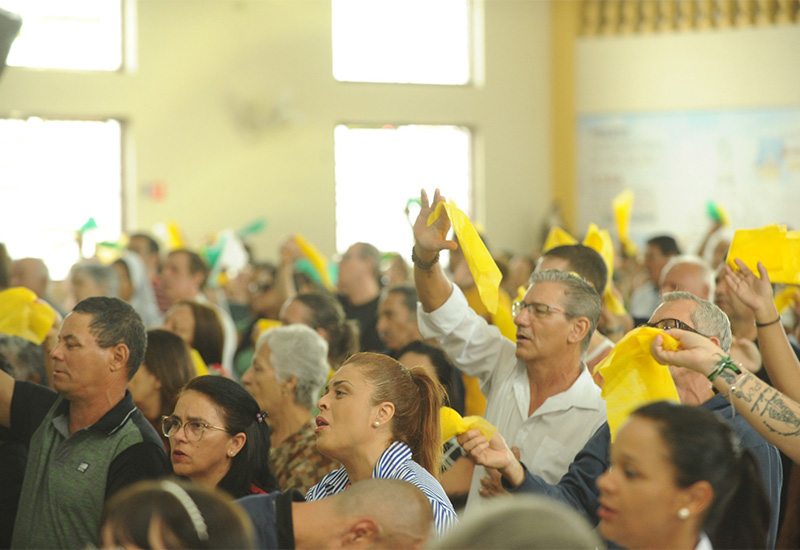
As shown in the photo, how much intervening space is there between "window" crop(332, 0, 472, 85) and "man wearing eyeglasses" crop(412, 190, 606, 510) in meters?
8.24

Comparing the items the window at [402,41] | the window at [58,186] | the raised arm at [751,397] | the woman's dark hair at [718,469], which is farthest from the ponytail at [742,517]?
the window at [402,41]

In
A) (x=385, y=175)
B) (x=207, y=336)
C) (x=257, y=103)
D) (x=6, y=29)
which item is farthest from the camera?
(x=385, y=175)

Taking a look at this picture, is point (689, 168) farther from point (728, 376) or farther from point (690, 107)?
point (728, 376)

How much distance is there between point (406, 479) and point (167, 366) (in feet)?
4.35

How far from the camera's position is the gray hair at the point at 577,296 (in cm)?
285

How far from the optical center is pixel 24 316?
11.8ft

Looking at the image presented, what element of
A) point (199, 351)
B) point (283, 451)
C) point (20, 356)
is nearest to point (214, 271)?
point (199, 351)

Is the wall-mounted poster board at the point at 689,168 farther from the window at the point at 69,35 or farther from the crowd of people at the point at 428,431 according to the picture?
the crowd of people at the point at 428,431

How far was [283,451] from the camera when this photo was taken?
3217 millimetres

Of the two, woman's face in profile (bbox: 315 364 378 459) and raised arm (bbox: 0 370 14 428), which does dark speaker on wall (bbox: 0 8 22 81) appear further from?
woman's face in profile (bbox: 315 364 378 459)

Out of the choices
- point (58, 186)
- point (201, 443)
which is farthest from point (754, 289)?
point (58, 186)

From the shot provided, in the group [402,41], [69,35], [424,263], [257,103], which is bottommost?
[424,263]

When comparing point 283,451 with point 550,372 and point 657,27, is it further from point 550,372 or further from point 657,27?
point 657,27

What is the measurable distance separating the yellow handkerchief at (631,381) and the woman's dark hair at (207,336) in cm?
222
